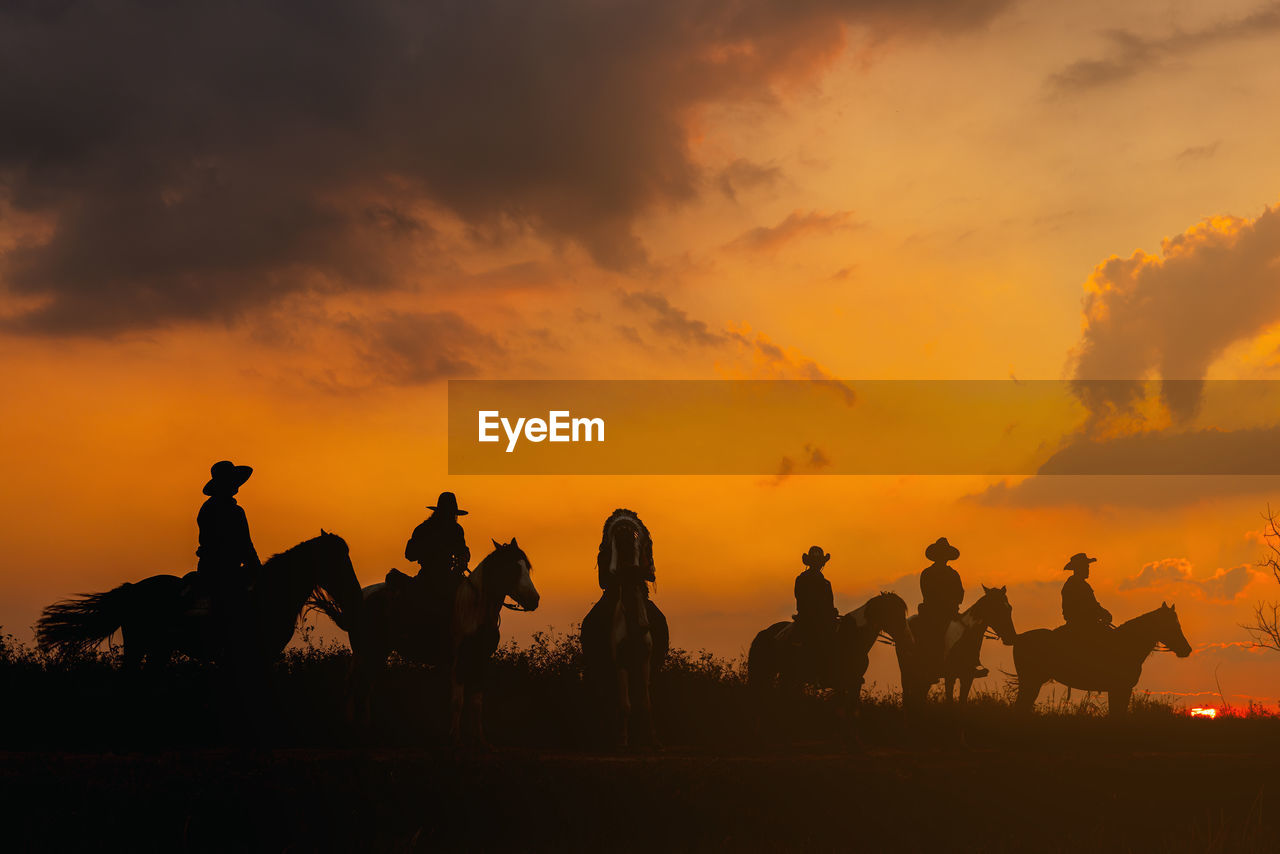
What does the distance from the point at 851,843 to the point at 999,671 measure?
36.3 ft

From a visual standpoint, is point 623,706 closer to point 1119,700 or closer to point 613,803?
point 613,803

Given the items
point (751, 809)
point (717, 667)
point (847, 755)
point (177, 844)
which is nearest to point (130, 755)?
point (177, 844)

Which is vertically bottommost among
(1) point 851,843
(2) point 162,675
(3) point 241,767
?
(1) point 851,843

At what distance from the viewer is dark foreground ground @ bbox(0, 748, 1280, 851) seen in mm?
10266

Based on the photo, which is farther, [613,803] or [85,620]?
[85,620]

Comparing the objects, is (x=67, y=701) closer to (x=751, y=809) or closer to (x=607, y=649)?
(x=607, y=649)

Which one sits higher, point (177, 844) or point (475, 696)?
point (475, 696)

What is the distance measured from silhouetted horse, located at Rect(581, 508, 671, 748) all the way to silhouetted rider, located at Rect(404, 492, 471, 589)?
6.75ft

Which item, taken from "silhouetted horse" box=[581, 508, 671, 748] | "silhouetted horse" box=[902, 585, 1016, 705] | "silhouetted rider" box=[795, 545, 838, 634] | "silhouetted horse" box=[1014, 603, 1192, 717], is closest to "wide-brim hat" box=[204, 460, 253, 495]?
"silhouetted horse" box=[581, 508, 671, 748]

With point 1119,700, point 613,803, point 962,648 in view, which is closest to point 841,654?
point 962,648

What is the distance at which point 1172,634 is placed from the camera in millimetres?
21922

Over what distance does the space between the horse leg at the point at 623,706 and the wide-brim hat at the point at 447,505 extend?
313 centimetres

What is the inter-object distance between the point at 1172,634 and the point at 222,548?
56.4 ft

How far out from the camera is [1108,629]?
22.2 meters
